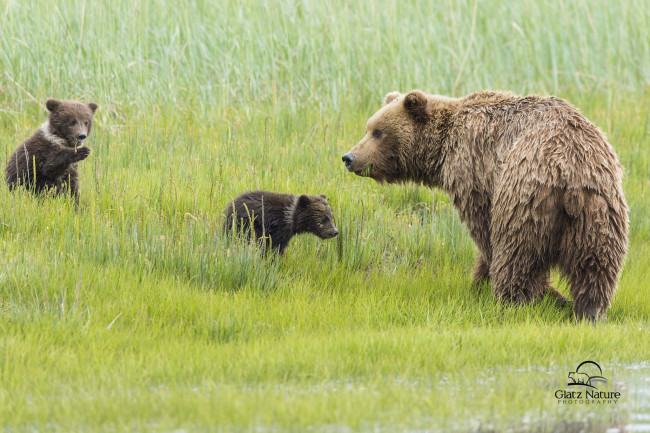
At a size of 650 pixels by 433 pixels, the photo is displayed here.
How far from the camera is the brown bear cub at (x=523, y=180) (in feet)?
19.9

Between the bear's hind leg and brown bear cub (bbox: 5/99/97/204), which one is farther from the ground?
brown bear cub (bbox: 5/99/97/204)

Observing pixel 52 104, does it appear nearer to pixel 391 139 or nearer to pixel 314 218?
pixel 314 218

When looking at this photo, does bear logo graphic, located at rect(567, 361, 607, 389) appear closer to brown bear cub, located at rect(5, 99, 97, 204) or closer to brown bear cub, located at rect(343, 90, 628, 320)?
brown bear cub, located at rect(343, 90, 628, 320)

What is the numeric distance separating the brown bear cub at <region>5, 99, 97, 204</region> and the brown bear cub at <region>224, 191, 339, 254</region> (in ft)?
5.35

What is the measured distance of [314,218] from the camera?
754 cm

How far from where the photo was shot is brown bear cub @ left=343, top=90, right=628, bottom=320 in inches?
239

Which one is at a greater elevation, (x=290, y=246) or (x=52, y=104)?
(x=52, y=104)

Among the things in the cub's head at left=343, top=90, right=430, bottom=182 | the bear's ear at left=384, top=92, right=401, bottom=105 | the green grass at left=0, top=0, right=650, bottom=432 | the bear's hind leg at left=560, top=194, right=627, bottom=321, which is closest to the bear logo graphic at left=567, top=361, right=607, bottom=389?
the green grass at left=0, top=0, right=650, bottom=432

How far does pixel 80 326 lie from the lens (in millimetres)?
5641

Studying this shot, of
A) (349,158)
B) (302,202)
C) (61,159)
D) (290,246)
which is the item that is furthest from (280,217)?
(61,159)

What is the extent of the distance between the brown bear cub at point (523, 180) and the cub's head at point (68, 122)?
2.87 metres

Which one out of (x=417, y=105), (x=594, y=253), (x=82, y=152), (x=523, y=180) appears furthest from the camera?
(x=82, y=152)

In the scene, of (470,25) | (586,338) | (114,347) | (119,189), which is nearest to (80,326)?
(114,347)

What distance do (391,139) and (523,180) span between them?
66.5 inches
